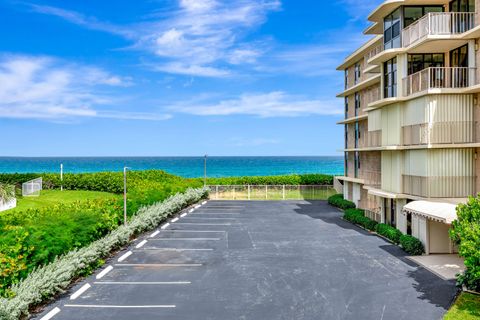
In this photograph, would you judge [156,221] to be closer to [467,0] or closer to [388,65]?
[388,65]

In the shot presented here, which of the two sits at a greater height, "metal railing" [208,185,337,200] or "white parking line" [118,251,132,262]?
"metal railing" [208,185,337,200]

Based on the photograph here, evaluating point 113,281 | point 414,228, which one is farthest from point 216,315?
point 414,228

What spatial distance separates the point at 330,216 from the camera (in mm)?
33469

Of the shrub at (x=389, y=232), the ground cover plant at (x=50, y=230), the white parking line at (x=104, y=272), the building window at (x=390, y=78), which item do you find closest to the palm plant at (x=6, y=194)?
the ground cover plant at (x=50, y=230)

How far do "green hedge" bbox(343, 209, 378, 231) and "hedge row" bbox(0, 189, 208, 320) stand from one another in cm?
1411

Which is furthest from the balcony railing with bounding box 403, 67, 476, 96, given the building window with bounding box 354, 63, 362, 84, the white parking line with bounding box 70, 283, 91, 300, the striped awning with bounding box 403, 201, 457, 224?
the white parking line with bounding box 70, 283, 91, 300

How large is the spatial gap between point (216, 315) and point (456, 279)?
31.9 feet

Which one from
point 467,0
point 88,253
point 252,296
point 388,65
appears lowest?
point 252,296

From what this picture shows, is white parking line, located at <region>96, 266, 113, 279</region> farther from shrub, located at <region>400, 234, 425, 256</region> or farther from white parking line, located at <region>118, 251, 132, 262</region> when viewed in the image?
shrub, located at <region>400, 234, 425, 256</region>

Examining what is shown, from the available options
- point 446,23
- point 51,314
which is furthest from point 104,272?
point 446,23

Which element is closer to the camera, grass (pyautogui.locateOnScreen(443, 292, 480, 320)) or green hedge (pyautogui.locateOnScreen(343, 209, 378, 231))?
grass (pyautogui.locateOnScreen(443, 292, 480, 320))

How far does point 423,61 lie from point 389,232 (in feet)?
32.6

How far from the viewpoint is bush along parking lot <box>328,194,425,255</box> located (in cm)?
2056

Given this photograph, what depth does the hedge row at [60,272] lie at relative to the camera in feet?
38.9
